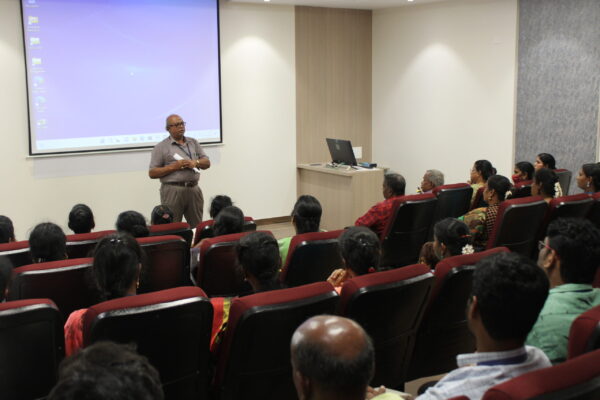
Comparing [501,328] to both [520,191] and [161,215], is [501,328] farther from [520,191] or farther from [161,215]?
[520,191]

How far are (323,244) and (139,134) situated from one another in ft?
14.5

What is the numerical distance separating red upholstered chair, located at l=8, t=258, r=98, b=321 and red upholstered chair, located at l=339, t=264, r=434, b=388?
1.36 m

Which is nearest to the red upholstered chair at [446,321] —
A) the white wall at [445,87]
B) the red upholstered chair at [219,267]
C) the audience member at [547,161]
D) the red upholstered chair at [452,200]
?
the red upholstered chair at [219,267]

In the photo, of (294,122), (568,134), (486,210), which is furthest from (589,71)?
(294,122)

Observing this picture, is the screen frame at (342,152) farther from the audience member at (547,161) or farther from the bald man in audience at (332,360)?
the bald man in audience at (332,360)

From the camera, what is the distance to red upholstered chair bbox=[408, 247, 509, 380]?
8.91 feet

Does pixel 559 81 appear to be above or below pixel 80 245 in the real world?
above

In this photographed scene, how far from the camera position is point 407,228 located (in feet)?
16.1

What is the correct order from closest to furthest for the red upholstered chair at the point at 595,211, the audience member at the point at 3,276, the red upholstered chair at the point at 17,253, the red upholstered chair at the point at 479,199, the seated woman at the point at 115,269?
the audience member at the point at 3,276 < the seated woman at the point at 115,269 < the red upholstered chair at the point at 17,253 < the red upholstered chair at the point at 595,211 < the red upholstered chair at the point at 479,199

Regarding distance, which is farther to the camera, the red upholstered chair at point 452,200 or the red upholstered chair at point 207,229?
the red upholstered chair at point 452,200

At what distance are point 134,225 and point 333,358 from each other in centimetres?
286

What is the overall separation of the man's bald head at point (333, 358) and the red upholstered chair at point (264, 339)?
767mm

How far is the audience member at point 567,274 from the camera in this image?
2182 mm

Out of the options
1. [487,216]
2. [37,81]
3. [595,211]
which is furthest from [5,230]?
[595,211]
